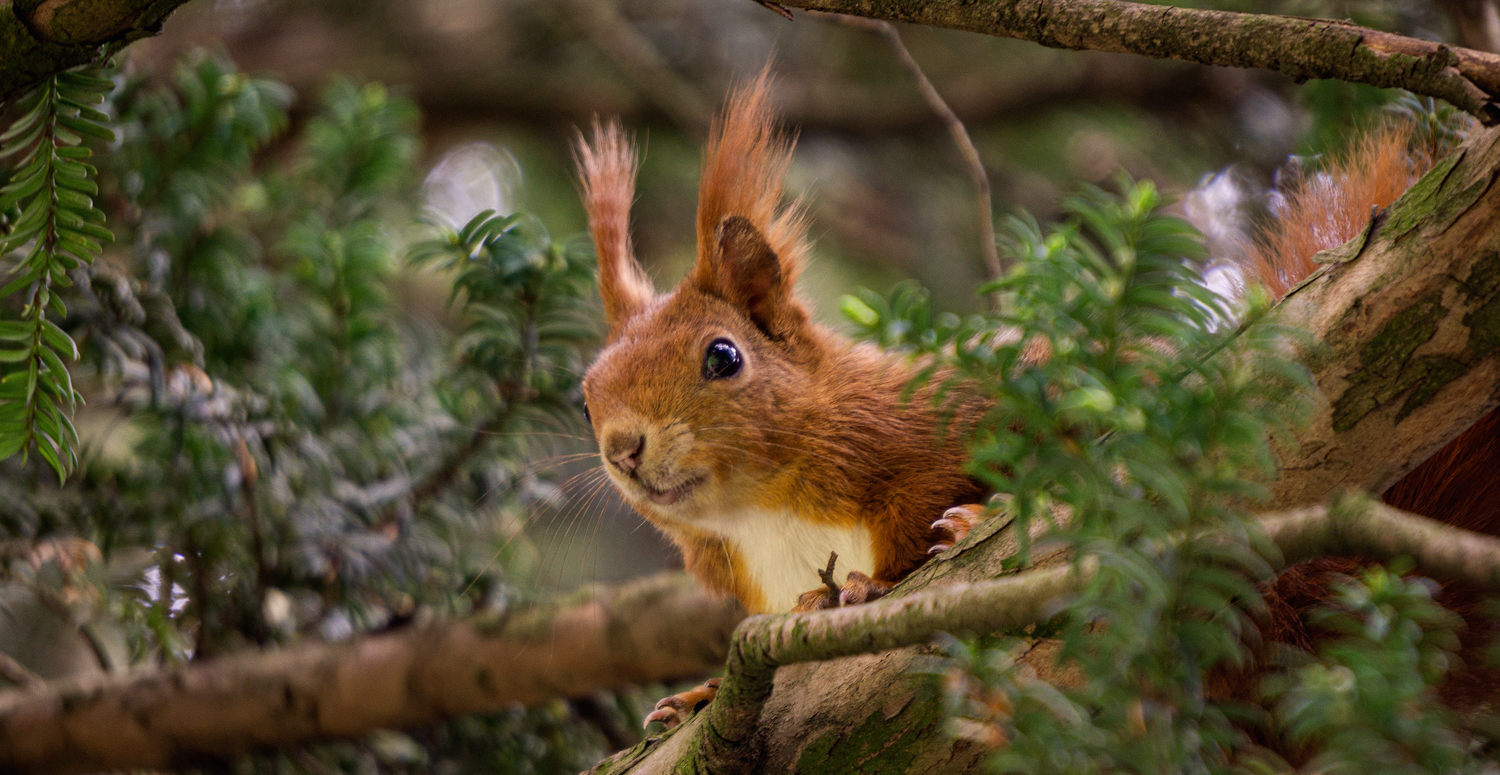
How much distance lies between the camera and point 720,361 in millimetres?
1251

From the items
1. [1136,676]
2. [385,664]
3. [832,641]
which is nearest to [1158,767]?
[1136,676]

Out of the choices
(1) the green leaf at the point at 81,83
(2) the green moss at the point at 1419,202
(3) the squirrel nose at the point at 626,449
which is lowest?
(3) the squirrel nose at the point at 626,449

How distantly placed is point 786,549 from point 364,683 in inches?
27.1

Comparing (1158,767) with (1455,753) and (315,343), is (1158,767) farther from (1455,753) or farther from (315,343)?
(315,343)

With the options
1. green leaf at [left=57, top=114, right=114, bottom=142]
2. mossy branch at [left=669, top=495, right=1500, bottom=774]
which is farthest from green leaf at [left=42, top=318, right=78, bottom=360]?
mossy branch at [left=669, top=495, right=1500, bottom=774]

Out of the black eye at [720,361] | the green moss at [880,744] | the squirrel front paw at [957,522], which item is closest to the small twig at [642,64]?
the black eye at [720,361]

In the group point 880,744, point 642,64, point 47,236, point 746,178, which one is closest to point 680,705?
point 880,744

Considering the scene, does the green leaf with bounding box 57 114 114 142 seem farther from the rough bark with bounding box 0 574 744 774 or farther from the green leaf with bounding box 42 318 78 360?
the rough bark with bounding box 0 574 744 774

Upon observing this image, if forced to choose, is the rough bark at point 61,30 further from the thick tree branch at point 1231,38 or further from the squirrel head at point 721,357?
the squirrel head at point 721,357

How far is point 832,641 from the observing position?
0.54m

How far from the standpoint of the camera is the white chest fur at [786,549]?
120cm

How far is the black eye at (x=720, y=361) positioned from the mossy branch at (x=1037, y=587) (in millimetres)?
639

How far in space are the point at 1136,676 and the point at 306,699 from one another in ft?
4.46

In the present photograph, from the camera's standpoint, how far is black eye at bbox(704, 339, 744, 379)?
1247mm
